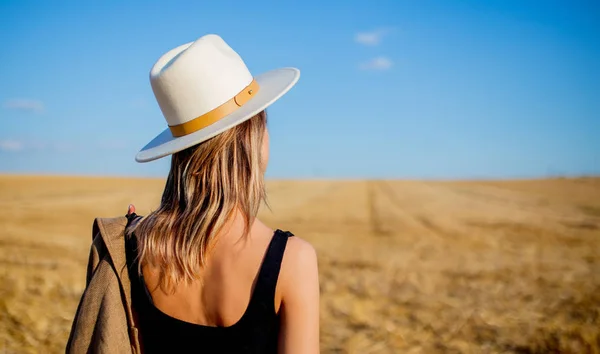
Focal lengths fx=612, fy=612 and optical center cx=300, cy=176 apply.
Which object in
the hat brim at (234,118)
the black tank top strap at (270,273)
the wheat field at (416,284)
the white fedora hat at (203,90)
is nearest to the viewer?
the black tank top strap at (270,273)

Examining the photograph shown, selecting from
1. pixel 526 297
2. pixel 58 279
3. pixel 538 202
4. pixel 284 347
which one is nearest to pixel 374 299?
pixel 526 297

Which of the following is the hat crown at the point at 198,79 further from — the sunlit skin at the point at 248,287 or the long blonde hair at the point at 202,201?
the sunlit skin at the point at 248,287

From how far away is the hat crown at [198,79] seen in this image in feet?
Result: 7.16

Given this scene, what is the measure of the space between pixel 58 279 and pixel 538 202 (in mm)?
27794

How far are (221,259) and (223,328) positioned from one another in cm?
23

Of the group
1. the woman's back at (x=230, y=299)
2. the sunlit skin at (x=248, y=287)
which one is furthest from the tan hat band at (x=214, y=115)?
the woman's back at (x=230, y=299)

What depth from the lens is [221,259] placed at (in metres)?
2.00

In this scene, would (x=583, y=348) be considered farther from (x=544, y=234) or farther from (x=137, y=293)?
(x=544, y=234)

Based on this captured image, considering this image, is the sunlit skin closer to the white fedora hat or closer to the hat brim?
the hat brim

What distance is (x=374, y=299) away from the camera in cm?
793

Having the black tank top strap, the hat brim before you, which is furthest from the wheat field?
the black tank top strap

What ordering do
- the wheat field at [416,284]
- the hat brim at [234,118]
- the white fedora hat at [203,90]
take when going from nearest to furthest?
the hat brim at [234,118]
the white fedora hat at [203,90]
the wheat field at [416,284]

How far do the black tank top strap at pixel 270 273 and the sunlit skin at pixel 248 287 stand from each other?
0.02 metres

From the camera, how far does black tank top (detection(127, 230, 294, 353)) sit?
1926 mm
